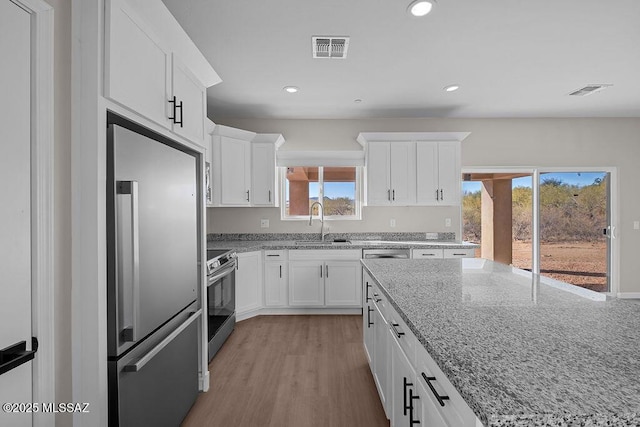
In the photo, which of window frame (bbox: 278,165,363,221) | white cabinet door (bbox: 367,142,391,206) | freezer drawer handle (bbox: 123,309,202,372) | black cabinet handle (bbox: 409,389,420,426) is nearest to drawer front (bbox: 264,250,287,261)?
window frame (bbox: 278,165,363,221)

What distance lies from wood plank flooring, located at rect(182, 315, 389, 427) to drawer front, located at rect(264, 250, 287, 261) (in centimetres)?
81

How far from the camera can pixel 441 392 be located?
0.96 metres

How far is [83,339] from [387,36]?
2645 millimetres

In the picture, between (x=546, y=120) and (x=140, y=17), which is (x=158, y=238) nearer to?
(x=140, y=17)

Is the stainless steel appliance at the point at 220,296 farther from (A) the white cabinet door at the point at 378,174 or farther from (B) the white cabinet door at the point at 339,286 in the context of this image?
(A) the white cabinet door at the point at 378,174

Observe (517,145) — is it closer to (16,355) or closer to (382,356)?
(382,356)

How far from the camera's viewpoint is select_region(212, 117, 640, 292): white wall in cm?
471

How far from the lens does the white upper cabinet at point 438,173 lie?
4320 mm

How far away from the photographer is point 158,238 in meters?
1.56

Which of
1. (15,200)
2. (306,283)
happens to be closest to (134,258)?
(15,200)

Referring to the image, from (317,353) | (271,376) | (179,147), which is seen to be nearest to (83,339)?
(179,147)

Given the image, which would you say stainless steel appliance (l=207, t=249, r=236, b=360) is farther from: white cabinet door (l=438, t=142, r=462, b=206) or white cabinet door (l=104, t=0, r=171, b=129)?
white cabinet door (l=438, t=142, r=462, b=206)

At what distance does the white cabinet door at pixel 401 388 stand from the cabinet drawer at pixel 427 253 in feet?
8.21

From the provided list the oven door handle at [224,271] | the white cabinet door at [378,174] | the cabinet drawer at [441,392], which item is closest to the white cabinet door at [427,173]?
the white cabinet door at [378,174]
